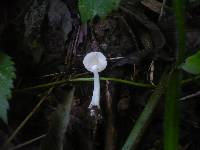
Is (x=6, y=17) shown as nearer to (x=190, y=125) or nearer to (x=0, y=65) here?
Answer: (x=0, y=65)

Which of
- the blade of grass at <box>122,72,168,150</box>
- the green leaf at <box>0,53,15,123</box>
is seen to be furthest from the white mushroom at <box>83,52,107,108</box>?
the green leaf at <box>0,53,15,123</box>

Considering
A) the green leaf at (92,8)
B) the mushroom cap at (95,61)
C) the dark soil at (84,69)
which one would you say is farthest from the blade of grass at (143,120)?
the green leaf at (92,8)

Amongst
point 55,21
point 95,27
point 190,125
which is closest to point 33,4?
point 55,21

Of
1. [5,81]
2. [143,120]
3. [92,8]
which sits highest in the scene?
[92,8]

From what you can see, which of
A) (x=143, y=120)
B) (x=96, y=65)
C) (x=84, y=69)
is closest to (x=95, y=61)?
(x=96, y=65)

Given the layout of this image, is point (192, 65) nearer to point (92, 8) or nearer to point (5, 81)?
point (92, 8)

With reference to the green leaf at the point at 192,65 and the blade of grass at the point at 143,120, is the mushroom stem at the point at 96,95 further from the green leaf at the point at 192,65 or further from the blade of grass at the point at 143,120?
the green leaf at the point at 192,65

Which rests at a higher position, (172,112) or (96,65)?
(96,65)
